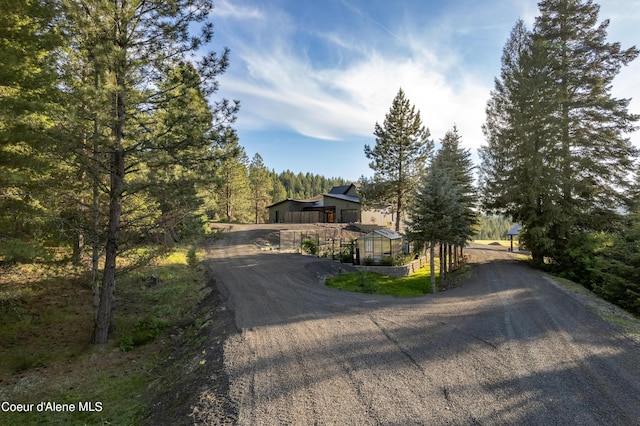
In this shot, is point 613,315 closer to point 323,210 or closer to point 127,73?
point 127,73

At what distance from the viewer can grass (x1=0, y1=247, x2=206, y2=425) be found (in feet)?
20.1

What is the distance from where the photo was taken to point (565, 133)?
17.1 metres

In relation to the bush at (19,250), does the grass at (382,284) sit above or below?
below

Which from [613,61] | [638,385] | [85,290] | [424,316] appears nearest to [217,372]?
[424,316]

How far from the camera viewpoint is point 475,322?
7.97 metres

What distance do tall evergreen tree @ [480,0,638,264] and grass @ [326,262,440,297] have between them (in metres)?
6.74

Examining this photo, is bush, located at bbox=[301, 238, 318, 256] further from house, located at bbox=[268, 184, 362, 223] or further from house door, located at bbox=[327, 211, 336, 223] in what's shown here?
house door, located at bbox=[327, 211, 336, 223]

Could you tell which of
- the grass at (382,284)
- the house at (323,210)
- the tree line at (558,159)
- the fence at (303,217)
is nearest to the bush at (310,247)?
the grass at (382,284)

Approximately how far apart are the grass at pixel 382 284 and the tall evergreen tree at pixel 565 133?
6.74 m

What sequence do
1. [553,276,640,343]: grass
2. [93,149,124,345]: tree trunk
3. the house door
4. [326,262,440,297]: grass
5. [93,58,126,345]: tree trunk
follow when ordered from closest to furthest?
[553,276,640,343]: grass
[93,58,126,345]: tree trunk
[93,149,124,345]: tree trunk
[326,262,440,297]: grass
the house door

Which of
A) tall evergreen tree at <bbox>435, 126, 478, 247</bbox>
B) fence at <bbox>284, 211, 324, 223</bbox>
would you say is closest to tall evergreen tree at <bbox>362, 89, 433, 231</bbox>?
tall evergreen tree at <bbox>435, 126, 478, 247</bbox>

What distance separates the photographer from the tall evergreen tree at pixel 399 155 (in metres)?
25.9

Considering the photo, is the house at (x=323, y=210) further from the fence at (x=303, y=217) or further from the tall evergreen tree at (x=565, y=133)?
the tall evergreen tree at (x=565, y=133)

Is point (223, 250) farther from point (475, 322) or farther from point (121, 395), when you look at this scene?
point (475, 322)
